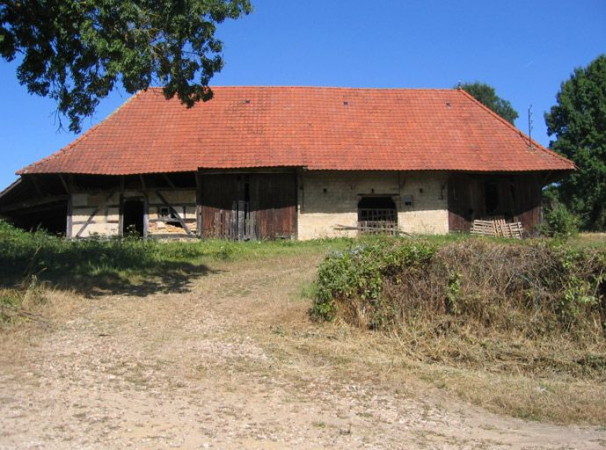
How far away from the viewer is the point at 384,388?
6.25 meters

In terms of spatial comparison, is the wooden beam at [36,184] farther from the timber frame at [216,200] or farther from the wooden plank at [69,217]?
the wooden plank at [69,217]

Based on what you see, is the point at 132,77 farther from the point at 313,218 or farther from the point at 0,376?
the point at 313,218

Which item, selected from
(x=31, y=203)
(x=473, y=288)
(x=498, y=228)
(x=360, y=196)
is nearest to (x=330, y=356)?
(x=473, y=288)

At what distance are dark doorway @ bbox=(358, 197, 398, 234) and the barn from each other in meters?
0.04

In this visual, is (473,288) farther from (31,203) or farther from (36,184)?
(31,203)

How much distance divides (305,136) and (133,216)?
6.89m

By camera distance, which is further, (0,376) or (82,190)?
(82,190)

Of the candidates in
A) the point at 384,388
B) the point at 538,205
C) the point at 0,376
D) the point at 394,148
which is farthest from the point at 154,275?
the point at 538,205

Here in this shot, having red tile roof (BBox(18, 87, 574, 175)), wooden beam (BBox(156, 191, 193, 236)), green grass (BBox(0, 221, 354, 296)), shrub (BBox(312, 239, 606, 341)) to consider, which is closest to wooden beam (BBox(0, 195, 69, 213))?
red tile roof (BBox(18, 87, 574, 175))

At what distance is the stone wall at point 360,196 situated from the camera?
19.2m

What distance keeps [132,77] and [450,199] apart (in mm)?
13200

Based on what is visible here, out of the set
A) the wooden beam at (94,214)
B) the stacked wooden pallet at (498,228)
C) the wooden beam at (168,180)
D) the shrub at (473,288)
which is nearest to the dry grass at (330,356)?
the shrub at (473,288)

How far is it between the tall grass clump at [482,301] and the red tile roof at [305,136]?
10597 mm

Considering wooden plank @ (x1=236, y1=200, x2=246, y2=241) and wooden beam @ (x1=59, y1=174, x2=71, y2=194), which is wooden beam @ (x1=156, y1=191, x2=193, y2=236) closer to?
wooden plank @ (x1=236, y1=200, x2=246, y2=241)
